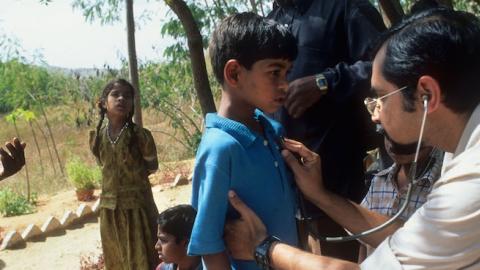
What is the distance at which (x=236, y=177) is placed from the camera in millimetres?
1744

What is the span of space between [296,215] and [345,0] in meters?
0.87

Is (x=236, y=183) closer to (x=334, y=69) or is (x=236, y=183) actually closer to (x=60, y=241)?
(x=334, y=69)

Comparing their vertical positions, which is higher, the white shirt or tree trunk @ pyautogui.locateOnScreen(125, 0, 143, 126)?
tree trunk @ pyautogui.locateOnScreen(125, 0, 143, 126)

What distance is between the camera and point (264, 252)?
171cm

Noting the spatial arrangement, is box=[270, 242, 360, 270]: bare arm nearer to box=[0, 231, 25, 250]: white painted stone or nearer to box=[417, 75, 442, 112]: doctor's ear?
box=[417, 75, 442, 112]: doctor's ear

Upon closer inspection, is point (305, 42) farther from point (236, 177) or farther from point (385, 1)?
point (385, 1)

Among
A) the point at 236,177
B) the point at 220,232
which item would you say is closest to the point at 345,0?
the point at 236,177

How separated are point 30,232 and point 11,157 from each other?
524cm

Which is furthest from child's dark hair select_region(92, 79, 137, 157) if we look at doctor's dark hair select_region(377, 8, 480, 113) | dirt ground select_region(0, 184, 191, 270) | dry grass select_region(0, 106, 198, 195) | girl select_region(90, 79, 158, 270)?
dry grass select_region(0, 106, 198, 195)

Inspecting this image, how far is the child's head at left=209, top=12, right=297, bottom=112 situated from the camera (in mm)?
1827

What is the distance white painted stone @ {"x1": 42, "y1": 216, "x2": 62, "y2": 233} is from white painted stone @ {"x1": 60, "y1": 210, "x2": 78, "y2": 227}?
71 mm

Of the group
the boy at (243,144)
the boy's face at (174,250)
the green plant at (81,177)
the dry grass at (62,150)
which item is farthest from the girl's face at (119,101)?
the dry grass at (62,150)

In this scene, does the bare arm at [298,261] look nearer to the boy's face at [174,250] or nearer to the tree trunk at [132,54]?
the boy's face at [174,250]

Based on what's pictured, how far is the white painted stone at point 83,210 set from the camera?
812 centimetres
